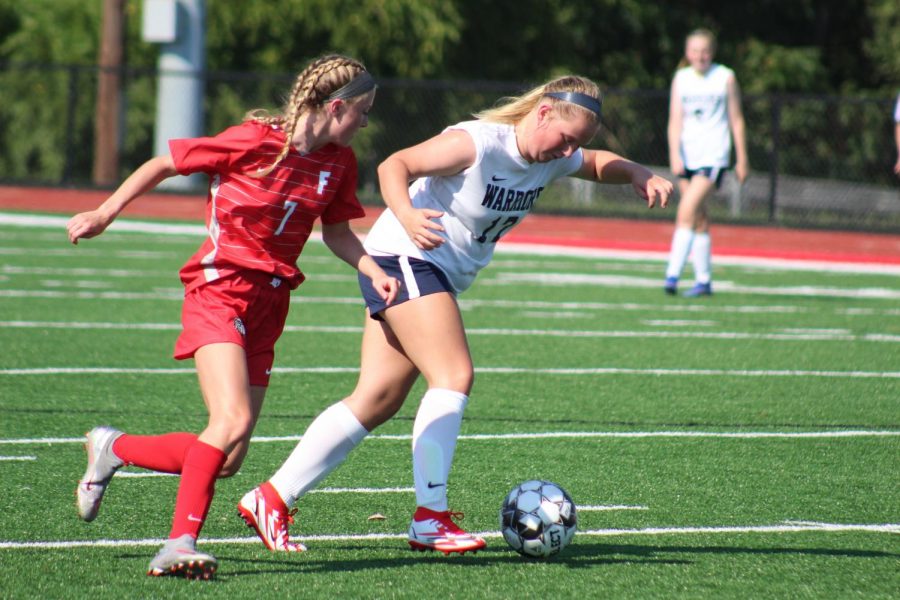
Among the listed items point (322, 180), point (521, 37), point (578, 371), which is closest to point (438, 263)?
point (322, 180)

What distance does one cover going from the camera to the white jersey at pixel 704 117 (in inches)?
511

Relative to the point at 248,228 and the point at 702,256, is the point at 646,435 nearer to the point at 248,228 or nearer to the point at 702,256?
the point at 248,228

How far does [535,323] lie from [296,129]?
681 centimetres

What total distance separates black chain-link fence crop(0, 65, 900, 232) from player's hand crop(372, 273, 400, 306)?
20.1 m

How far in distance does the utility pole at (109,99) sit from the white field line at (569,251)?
21.0 ft

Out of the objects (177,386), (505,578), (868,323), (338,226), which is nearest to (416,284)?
(338,226)

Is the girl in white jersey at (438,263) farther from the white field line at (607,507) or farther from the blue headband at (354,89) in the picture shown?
the white field line at (607,507)

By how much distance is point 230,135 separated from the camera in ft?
15.5

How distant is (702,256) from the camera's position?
515 inches

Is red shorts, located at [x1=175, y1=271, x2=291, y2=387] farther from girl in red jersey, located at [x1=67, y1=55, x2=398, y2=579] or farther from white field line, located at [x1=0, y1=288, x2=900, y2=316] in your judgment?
white field line, located at [x1=0, y1=288, x2=900, y2=316]

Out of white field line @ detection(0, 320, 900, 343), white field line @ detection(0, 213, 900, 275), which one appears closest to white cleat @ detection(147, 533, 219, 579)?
white field line @ detection(0, 320, 900, 343)

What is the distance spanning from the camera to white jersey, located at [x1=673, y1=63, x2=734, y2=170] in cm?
1298

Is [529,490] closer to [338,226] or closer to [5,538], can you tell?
[338,226]

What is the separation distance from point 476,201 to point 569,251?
14.2 meters
